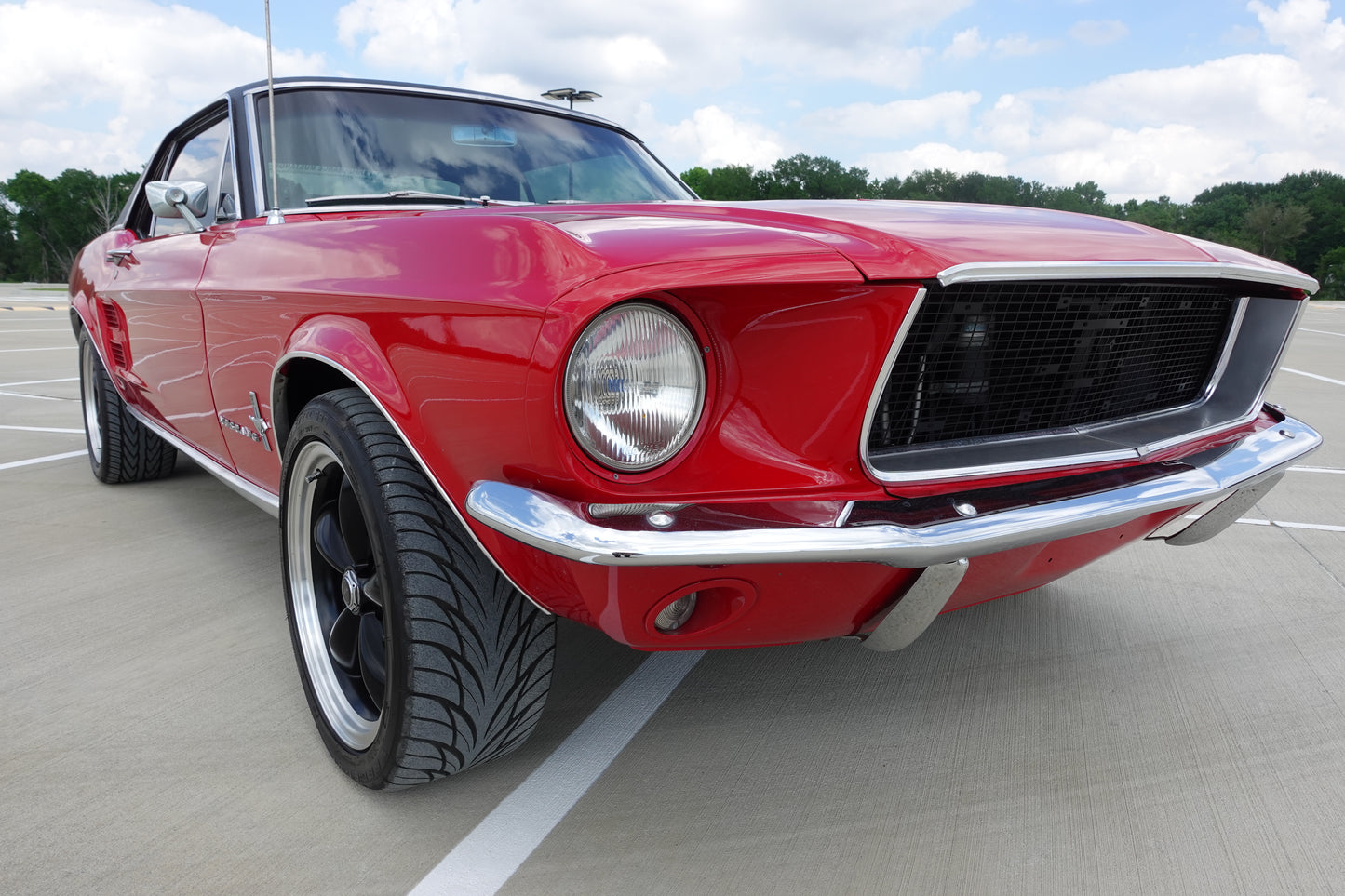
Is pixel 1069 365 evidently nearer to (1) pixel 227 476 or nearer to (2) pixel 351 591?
(2) pixel 351 591

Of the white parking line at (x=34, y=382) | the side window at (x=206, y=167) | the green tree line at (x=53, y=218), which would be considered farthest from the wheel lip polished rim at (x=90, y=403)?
the green tree line at (x=53, y=218)

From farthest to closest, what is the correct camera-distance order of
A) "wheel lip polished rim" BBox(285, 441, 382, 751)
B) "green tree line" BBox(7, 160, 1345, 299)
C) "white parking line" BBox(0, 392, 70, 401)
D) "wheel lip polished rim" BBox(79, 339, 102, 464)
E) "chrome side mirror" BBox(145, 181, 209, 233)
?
"green tree line" BBox(7, 160, 1345, 299) → "white parking line" BBox(0, 392, 70, 401) → "wheel lip polished rim" BBox(79, 339, 102, 464) → "chrome side mirror" BBox(145, 181, 209, 233) → "wheel lip polished rim" BBox(285, 441, 382, 751)

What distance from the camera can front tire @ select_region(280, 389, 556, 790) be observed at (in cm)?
158

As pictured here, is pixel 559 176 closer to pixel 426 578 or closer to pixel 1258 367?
pixel 426 578

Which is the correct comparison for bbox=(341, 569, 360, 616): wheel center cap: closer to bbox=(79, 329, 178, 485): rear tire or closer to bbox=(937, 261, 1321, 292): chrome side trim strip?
bbox=(937, 261, 1321, 292): chrome side trim strip

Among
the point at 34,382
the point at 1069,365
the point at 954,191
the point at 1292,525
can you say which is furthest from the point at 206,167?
the point at 954,191

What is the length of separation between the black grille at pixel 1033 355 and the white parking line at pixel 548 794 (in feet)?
2.92

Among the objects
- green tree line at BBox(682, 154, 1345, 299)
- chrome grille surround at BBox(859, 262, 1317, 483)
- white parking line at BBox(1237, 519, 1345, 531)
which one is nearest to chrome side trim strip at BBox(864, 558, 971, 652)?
chrome grille surround at BBox(859, 262, 1317, 483)

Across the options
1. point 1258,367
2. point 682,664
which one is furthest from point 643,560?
point 1258,367

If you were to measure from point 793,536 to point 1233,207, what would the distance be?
8654 centimetres

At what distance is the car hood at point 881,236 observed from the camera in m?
1.40

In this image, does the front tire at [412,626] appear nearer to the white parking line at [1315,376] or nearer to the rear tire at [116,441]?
the rear tire at [116,441]

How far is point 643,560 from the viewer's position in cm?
127

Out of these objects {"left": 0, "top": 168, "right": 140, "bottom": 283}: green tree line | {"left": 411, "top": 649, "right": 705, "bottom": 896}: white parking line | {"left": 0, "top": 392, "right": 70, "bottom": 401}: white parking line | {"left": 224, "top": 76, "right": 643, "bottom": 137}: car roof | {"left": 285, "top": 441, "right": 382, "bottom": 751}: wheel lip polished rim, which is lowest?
{"left": 0, "top": 168, "right": 140, "bottom": 283}: green tree line
